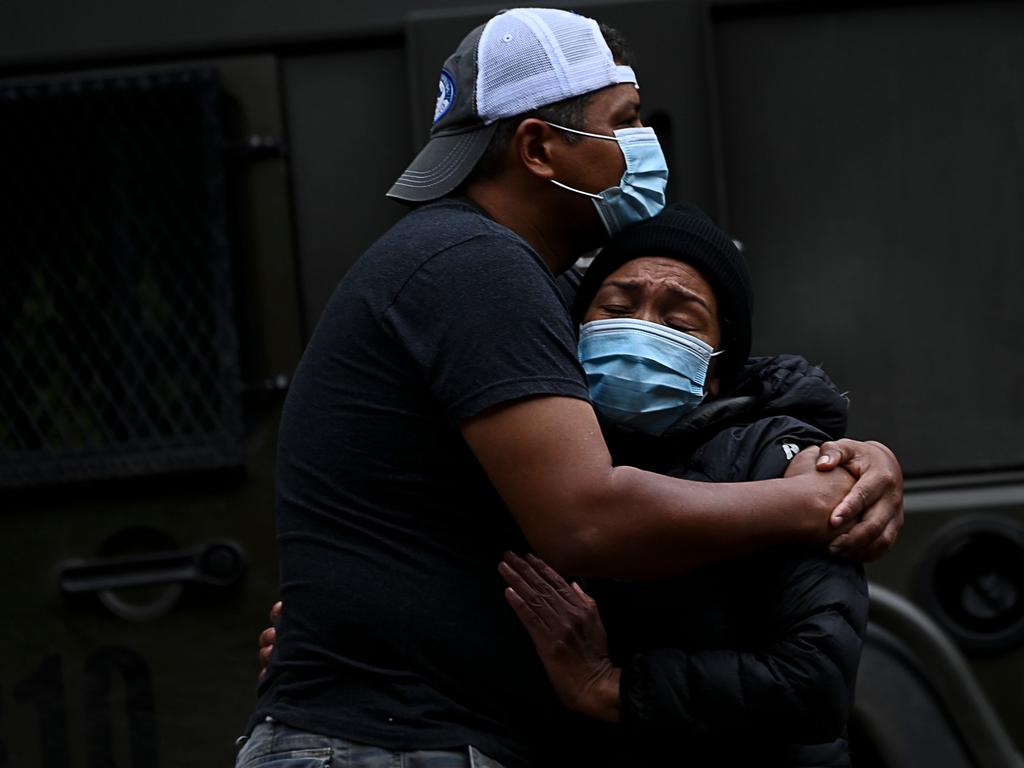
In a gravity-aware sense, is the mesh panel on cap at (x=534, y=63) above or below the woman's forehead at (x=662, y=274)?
above

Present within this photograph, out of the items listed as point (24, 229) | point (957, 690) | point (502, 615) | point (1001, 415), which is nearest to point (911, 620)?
point (957, 690)

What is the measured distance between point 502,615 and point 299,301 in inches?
43.6

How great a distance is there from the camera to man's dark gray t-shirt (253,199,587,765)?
6.28 feet

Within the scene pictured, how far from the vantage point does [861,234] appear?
297 cm

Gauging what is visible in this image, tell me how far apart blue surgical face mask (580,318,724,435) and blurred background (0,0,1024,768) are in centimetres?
77

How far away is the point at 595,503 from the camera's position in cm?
188

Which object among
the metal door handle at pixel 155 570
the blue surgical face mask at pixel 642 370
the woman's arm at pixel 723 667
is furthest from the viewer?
the metal door handle at pixel 155 570

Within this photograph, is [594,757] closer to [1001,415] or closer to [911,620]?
[911,620]

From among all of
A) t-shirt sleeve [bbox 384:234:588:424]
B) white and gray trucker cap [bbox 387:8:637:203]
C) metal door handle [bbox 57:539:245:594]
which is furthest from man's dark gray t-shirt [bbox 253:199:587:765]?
metal door handle [bbox 57:539:245:594]

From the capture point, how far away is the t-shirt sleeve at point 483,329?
73.7 inches

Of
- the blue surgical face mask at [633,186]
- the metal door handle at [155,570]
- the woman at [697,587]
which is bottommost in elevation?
→ the metal door handle at [155,570]

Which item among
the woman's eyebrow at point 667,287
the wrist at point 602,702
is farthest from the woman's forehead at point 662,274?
the wrist at point 602,702

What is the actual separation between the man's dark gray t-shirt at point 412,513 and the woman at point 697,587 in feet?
0.27

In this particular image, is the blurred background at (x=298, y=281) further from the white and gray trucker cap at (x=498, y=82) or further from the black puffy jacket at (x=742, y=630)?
the black puffy jacket at (x=742, y=630)
